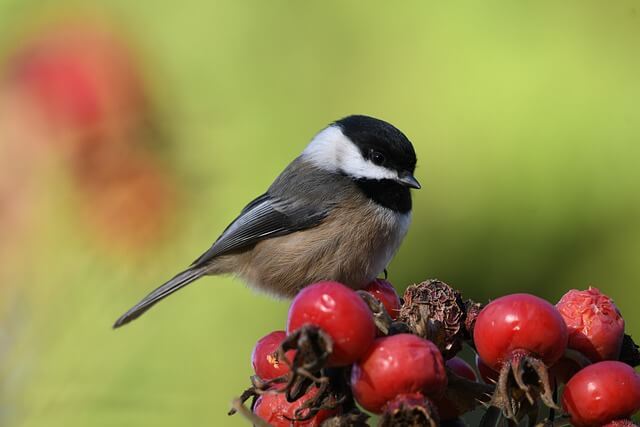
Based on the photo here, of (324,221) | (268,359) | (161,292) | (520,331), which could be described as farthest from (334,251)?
(520,331)

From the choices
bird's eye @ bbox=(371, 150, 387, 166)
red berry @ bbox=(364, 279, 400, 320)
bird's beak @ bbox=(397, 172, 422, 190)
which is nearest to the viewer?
red berry @ bbox=(364, 279, 400, 320)

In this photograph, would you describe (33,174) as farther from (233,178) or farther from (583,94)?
(583,94)

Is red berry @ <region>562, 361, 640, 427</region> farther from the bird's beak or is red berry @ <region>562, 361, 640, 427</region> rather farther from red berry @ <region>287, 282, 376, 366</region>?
the bird's beak

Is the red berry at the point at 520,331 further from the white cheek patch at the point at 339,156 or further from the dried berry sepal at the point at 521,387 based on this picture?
the white cheek patch at the point at 339,156

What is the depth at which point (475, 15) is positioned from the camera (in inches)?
73.4

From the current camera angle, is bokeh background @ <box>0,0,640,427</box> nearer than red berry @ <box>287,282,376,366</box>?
No

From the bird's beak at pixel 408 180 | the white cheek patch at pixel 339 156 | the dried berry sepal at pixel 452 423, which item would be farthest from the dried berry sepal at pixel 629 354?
the white cheek patch at pixel 339 156

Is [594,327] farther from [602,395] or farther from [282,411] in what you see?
[282,411]

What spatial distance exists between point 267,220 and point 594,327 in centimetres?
114

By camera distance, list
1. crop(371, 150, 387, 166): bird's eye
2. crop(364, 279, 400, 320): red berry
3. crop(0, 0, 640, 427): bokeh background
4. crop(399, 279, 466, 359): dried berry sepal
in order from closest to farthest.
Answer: crop(399, 279, 466, 359): dried berry sepal
crop(364, 279, 400, 320): red berry
crop(0, 0, 640, 427): bokeh background
crop(371, 150, 387, 166): bird's eye

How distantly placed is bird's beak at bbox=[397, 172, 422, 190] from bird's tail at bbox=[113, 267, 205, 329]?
0.52m

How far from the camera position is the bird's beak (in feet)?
6.21

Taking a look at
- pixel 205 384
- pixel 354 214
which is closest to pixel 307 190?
pixel 354 214

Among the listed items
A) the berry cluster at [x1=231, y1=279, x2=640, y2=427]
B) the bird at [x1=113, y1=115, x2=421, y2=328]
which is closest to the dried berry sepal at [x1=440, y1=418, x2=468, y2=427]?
the berry cluster at [x1=231, y1=279, x2=640, y2=427]
